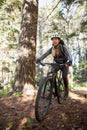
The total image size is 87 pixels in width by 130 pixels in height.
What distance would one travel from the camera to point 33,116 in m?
7.11

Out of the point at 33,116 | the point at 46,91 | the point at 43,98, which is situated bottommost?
the point at 33,116

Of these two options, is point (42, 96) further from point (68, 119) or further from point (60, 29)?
point (60, 29)

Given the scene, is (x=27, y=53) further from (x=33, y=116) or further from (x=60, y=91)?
(x=33, y=116)

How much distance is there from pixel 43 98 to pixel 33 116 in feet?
3.08

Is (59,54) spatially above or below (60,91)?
above

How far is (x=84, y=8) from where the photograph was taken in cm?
2030

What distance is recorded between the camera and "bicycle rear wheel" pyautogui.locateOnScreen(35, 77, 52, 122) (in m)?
6.27

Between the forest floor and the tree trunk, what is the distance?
774 millimetres

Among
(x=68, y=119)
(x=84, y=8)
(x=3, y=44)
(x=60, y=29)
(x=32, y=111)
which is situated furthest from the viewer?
(x=60, y=29)

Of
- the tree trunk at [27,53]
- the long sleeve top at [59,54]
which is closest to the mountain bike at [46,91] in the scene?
the long sleeve top at [59,54]

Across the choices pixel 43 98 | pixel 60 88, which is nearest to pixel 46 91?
pixel 43 98

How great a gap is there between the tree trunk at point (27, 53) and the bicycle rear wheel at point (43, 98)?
2564 mm

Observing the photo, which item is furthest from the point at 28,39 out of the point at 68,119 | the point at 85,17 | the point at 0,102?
the point at 85,17

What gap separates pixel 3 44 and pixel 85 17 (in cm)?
873
